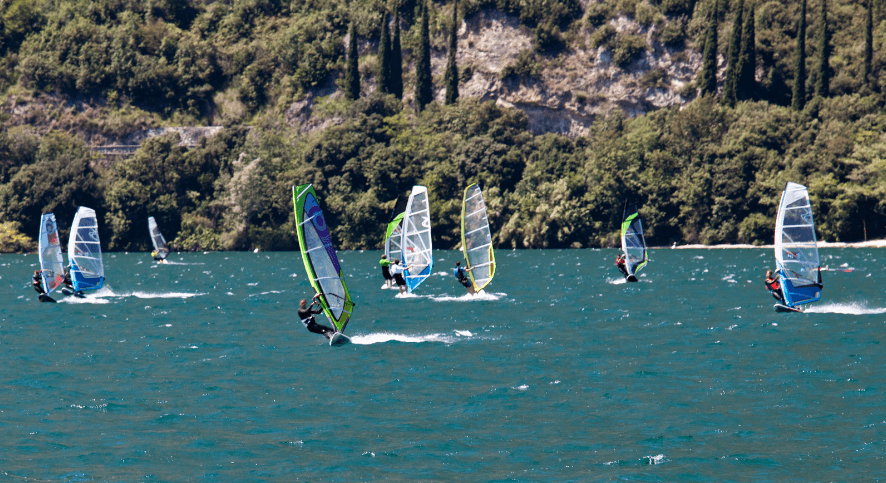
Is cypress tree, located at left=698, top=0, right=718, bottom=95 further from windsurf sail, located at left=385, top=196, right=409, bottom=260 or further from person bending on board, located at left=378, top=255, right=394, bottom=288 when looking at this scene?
person bending on board, located at left=378, top=255, right=394, bottom=288

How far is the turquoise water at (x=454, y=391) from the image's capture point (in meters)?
15.4

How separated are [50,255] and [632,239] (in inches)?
1145

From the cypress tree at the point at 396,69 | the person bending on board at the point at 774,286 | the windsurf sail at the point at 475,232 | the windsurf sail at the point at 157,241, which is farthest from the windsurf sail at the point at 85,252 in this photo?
the cypress tree at the point at 396,69

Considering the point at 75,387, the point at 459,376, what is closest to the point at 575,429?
the point at 459,376

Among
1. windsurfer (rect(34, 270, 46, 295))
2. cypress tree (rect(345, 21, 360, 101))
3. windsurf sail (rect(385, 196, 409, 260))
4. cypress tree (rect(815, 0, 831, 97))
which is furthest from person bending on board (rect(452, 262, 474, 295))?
Result: cypress tree (rect(345, 21, 360, 101))

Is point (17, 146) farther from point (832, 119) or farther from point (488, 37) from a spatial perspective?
point (832, 119)

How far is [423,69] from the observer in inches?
4277

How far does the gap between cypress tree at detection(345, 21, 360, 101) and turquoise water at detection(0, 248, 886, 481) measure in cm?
7264

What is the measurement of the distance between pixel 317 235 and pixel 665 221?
71961mm

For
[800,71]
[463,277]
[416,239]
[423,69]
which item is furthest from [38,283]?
[800,71]

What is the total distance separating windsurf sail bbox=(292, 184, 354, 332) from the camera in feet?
82.2

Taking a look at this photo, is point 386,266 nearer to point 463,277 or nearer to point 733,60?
point 463,277

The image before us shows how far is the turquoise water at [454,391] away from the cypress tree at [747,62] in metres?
61.8

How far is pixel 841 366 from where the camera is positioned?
23.0 meters
